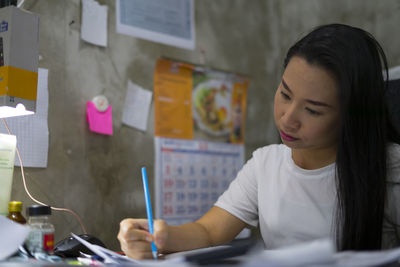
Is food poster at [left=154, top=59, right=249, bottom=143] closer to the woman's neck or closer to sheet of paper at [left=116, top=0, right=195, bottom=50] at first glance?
sheet of paper at [left=116, top=0, right=195, bottom=50]

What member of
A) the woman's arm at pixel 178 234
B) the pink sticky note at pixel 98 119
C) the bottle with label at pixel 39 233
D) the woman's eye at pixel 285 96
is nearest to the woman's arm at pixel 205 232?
the woman's arm at pixel 178 234

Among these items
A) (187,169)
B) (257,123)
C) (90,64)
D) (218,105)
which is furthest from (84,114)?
(257,123)

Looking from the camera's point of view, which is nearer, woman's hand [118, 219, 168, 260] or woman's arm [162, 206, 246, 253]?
woman's hand [118, 219, 168, 260]

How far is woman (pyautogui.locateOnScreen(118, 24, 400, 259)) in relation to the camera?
0.87m

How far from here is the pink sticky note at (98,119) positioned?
1.30m

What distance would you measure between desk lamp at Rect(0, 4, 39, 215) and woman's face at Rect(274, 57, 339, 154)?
576mm

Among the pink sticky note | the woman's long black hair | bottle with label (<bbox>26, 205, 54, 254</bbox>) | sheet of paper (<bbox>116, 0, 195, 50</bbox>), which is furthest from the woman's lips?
sheet of paper (<bbox>116, 0, 195, 50</bbox>)

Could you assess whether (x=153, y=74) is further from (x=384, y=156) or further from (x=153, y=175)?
(x=384, y=156)

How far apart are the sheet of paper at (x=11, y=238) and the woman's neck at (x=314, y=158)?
25.9 inches

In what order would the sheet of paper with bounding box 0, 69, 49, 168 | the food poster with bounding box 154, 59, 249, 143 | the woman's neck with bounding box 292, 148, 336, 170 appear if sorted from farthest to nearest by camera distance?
the food poster with bounding box 154, 59, 249, 143 < the sheet of paper with bounding box 0, 69, 49, 168 < the woman's neck with bounding box 292, 148, 336, 170

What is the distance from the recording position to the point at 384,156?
0.94 meters

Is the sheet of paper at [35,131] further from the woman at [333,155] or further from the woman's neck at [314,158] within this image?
the woman's neck at [314,158]

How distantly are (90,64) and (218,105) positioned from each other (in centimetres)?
58

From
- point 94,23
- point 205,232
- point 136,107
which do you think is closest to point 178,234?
point 205,232
